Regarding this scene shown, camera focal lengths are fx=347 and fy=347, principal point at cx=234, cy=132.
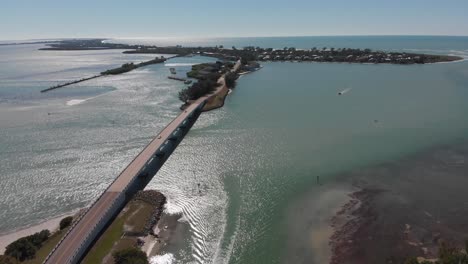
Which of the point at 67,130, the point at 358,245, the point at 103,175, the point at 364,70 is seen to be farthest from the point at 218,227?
the point at 364,70

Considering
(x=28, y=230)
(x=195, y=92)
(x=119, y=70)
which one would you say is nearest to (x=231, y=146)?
(x=28, y=230)

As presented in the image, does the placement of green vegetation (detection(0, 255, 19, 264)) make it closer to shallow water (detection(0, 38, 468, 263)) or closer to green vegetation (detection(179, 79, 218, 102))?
shallow water (detection(0, 38, 468, 263))

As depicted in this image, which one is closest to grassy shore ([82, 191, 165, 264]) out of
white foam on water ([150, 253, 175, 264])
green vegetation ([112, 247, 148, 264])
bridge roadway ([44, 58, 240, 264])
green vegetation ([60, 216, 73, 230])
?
bridge roadway ([44, 58, 240, 264])

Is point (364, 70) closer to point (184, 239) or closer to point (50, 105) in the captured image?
point (50, 105)

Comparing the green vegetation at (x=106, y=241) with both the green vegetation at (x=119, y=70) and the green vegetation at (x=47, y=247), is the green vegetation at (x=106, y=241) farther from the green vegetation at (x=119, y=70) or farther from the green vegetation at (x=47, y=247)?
the green vegetation at (x=119, y=70)

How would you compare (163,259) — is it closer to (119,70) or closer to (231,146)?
(231,146)
